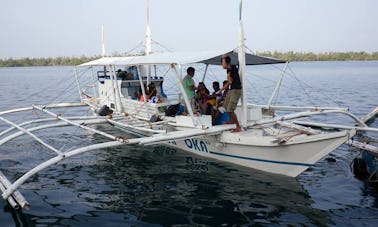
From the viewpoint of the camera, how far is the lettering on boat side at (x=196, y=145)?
11.4 meters

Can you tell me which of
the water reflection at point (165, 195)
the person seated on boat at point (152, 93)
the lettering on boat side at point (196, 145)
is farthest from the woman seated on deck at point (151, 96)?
the water reflection at point (165, 195)

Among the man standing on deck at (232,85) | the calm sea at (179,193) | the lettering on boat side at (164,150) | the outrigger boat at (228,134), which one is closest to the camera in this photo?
the calm sea at (179,193)

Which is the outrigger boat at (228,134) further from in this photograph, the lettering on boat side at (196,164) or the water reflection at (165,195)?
the water reflection at (165,195)

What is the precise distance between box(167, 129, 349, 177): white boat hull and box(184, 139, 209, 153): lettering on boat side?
71mm

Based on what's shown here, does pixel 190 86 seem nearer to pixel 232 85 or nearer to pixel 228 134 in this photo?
pixel 232 85

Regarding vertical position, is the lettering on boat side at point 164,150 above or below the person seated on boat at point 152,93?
below

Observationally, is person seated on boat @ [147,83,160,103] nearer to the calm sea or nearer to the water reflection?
the calm sea

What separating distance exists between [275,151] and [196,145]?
2.91m

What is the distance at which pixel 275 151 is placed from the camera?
9.64 m

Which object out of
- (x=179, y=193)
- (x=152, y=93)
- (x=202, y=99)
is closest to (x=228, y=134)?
(x=202, y=99)

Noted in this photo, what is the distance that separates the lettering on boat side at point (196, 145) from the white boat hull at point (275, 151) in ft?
0.23

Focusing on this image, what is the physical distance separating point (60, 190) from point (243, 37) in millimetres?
6392

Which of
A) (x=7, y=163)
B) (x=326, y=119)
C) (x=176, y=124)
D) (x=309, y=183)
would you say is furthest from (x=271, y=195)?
(x=326, y=119)

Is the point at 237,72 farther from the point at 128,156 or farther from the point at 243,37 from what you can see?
the point at 128,156
